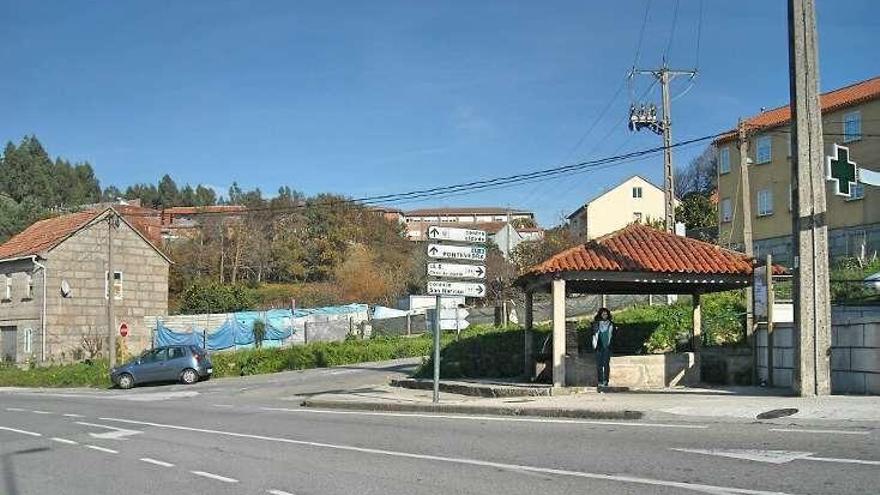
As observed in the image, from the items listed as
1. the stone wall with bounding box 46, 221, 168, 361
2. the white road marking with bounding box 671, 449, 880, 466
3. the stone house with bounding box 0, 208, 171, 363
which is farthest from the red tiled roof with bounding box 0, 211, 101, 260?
the white road marking with bounding box 671, 449, 880, 466

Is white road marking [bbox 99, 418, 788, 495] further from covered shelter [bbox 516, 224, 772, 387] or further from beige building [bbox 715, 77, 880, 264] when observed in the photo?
beige building [bbox 715, 77, 880, 264]

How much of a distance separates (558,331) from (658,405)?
4.12 metres

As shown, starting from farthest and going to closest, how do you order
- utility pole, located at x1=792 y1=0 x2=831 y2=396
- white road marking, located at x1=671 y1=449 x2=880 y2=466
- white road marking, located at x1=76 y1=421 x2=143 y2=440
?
1. utility pole, located at x1=792 y1=0 x2=831 y2=396
2. white road marking, located at x1=76 y1=421 x2=143 y2=440
3. white road marking, located at x1=671 y1=449 x2=880 y2=466

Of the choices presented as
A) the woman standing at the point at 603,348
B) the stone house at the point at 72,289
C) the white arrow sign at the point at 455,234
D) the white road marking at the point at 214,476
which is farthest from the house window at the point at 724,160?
A: the white road marking at the point at 214,476

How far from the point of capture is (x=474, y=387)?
1939 centimetres

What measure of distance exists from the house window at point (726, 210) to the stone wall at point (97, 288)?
1383 inches

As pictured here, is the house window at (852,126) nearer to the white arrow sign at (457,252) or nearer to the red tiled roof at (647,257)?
the red tiled roof at (647,257)

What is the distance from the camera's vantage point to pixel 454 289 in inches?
719

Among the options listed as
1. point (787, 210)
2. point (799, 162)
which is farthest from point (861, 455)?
point (787, 210)

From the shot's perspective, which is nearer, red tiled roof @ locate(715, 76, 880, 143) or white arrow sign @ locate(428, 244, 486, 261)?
white arrow sign @ locate(428, 244, 486, 261)

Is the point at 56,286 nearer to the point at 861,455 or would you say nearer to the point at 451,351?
the point at 451,351

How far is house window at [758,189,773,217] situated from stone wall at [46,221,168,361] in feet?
118

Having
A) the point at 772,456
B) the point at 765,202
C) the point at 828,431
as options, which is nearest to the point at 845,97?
the point at 765,202

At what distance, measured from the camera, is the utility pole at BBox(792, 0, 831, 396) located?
48.4 feet
